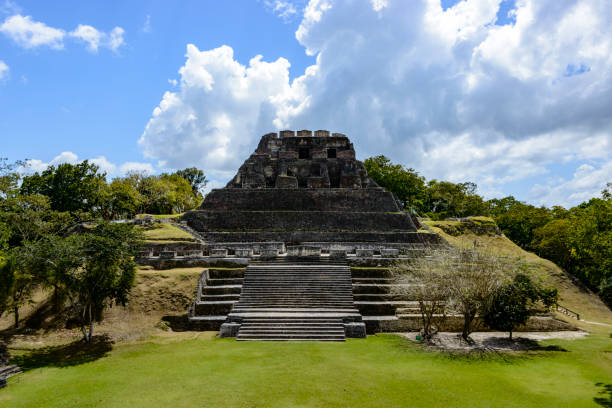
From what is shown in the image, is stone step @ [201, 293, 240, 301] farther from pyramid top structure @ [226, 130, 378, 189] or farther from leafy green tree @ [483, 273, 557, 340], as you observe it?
pyramid top structure @ [226, 130, 378, 189]

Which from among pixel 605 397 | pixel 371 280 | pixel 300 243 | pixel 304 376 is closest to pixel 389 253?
pixel 371 280

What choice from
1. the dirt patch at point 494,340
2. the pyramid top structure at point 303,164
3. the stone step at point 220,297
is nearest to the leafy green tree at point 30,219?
the pyramid top structure at point 303,164

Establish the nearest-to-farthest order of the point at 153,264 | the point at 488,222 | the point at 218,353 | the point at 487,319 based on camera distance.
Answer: the point at 218,353 → the point at 487,319 → the point at 153,264 → the point at 488,222

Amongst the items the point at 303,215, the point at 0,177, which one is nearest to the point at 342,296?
the point at 303,215

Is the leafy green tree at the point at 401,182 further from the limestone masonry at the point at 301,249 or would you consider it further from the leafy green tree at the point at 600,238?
the leafy green tree at the point at 600,238

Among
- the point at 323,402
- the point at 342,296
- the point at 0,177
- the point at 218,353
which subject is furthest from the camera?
the point at 0,177

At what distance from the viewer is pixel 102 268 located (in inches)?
483

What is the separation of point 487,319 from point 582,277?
22555 millimetres

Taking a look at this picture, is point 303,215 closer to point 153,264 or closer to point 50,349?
point 153,264

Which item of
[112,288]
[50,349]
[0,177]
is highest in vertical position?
[0,177]

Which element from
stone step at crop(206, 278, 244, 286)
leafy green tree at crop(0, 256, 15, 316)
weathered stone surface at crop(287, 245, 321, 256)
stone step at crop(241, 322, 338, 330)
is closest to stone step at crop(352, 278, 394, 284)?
weathered stone surface at crop(287, 245, 321, 256)

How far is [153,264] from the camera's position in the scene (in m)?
17.8

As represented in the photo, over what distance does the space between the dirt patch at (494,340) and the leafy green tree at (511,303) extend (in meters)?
0.62

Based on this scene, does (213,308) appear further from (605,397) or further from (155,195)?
(155,195)
